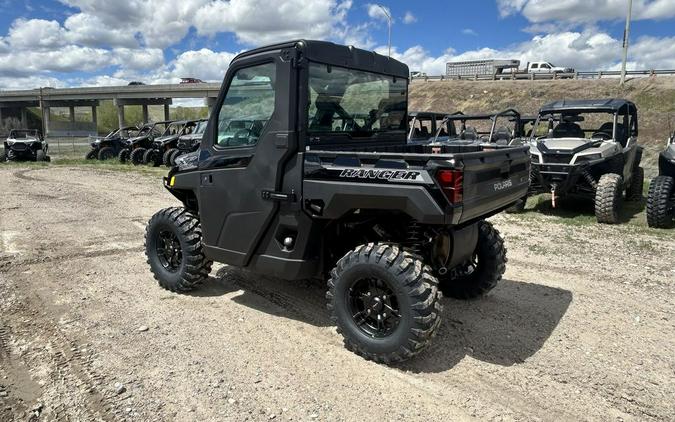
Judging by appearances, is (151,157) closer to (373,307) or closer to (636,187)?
(636,187)

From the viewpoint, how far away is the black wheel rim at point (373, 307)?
145 inches

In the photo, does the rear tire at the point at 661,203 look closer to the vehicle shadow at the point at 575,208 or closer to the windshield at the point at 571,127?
the vehicle shadow at the point at 575,208

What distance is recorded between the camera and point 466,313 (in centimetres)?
468

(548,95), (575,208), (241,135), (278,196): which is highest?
(548,95)

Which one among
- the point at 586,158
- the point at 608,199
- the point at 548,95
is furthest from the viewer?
the point at 548,95

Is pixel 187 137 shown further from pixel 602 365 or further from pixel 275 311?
pixel 602 365

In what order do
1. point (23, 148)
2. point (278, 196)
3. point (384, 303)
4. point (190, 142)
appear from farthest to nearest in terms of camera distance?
point (23, 148), point (190, 142), point (278, 196), point (384, 303)

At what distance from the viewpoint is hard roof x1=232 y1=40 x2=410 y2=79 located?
3919 mm

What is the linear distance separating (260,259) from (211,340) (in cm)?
78

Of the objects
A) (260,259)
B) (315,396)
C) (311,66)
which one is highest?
(311,66)

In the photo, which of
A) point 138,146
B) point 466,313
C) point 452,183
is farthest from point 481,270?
point 138,146

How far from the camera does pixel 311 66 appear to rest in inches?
157

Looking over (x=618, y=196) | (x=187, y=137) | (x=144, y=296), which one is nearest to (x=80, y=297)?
(x=144, y=296)

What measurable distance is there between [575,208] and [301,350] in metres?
8.71
